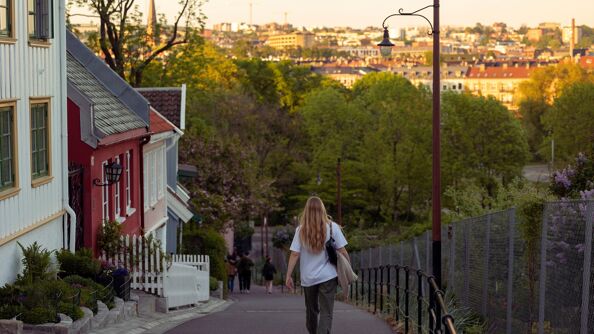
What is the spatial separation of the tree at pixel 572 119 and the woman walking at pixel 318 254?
7188 centimetres

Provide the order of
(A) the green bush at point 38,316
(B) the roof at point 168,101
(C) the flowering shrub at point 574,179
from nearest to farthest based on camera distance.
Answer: (A) the green bush at point 38,316, (C) the flowering shrub at point 574,179, (B) the roof at point 168,101

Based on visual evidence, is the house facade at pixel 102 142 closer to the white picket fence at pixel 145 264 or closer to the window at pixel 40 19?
the white picket fence at pixel 145 264

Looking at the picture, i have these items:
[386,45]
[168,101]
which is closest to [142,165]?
[386,45]

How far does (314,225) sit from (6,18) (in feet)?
16.6

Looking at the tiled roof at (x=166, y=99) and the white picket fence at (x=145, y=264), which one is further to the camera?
the tiled roof at (x=166, y=99)

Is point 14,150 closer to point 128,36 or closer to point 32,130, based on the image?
point 32,130

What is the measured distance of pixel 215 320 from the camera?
1809 centimetres

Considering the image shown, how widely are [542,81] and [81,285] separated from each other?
447ft

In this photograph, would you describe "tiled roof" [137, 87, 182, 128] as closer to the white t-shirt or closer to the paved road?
the paved road

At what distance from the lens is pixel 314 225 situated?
12.0 metres

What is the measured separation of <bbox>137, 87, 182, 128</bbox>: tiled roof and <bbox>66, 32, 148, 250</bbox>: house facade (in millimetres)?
6704

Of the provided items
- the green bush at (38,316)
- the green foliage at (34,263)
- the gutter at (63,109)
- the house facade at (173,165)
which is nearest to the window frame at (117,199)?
the gutter at (63,109)

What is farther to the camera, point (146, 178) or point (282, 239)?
point (282, 239)

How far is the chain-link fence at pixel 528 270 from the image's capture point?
10.6 meters
